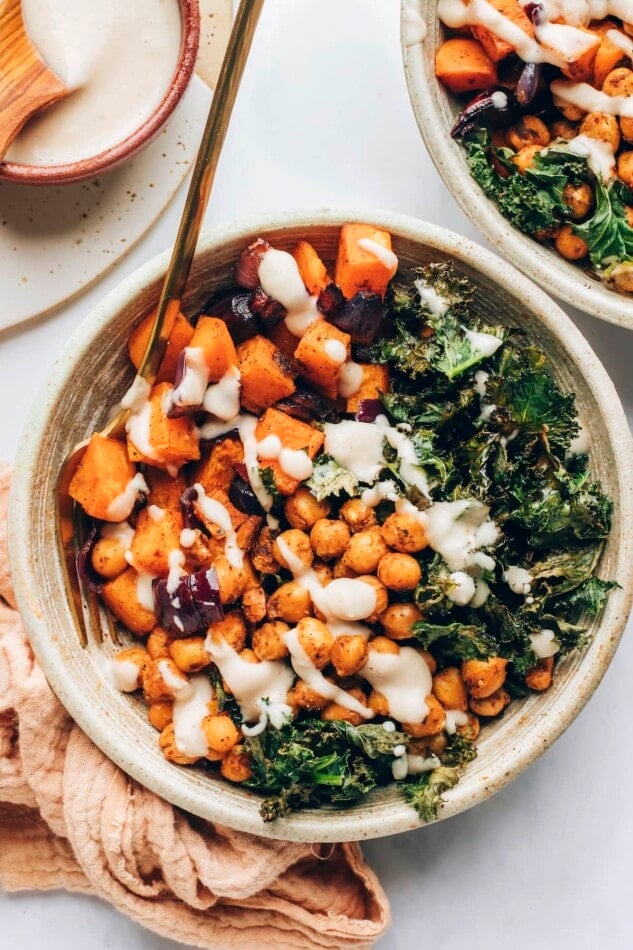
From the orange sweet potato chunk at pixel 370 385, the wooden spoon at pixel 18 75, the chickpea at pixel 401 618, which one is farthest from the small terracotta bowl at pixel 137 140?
the chickpea at pixel 401 618

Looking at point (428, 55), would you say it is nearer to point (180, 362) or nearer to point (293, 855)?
point (180, 362)

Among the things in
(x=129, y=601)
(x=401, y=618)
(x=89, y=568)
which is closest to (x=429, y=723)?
(x=401, y=618)

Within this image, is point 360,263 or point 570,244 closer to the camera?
point 360,263

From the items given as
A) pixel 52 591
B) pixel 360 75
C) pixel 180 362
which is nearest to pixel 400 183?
pixel 360 75

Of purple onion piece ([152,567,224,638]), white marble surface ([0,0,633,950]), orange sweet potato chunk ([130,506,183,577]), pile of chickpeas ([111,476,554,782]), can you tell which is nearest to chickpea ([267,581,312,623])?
pile of chickpeas ([111,476,554,782])

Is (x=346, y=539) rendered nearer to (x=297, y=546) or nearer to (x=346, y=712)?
(x=297, y=546)

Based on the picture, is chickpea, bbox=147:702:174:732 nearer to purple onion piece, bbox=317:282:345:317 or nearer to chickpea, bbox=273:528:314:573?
chickpea, bbox=273:528:314:573
